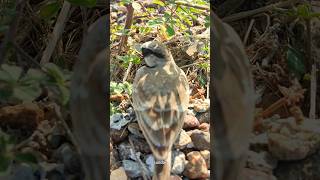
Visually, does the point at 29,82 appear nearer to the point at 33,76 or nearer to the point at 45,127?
the point at 33,76

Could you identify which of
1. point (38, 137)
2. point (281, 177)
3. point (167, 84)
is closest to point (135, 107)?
point (167, 84)

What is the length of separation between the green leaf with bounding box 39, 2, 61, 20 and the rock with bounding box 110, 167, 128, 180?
0.97ft

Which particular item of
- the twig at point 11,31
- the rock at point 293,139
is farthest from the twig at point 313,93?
the twig at point 11,31

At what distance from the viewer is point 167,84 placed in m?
1.08

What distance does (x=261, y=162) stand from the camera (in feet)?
3.52

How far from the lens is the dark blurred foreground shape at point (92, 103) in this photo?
1.00 m

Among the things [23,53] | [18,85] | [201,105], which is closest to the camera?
[18,85]

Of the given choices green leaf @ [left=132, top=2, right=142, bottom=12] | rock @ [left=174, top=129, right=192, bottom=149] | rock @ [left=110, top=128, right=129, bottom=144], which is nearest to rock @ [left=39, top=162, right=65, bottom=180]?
rock @ [left=110, top=128, right=129, bottom=144]

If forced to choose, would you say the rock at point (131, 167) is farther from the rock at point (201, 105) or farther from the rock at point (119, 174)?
the rock at point (201, 105)

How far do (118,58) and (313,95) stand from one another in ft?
1.21

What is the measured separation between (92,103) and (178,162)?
0.20 meters

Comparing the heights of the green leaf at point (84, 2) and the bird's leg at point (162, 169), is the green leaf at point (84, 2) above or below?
above

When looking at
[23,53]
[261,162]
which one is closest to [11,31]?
[23,53]

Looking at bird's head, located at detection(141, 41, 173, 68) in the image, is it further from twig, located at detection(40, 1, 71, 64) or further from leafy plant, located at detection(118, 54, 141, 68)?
twig, located at detection(40, 1, 71, 64)
